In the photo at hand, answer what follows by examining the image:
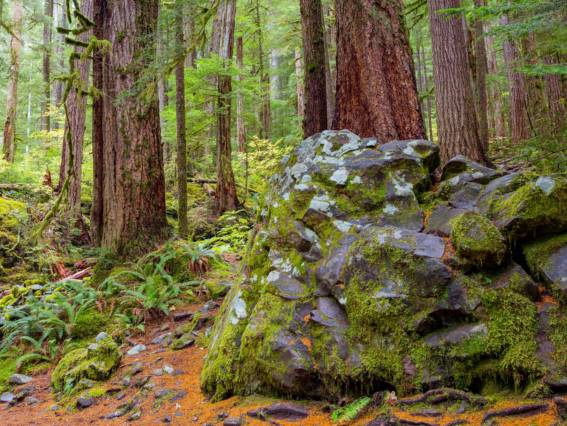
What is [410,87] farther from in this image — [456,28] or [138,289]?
[138,289]

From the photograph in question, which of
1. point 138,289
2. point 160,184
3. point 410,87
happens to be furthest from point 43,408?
point 410,87

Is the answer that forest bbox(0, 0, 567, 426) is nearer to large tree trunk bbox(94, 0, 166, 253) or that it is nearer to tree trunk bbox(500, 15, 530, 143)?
large tree trunk bbox(94, 0, 166, 253)

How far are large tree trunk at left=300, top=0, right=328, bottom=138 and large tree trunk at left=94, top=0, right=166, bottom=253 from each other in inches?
97.2

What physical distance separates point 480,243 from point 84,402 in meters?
3.55

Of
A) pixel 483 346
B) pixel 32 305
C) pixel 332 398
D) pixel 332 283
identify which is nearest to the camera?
pixel 483 346

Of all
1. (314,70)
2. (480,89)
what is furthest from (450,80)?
(480,89)

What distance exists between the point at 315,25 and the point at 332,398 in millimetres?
6279

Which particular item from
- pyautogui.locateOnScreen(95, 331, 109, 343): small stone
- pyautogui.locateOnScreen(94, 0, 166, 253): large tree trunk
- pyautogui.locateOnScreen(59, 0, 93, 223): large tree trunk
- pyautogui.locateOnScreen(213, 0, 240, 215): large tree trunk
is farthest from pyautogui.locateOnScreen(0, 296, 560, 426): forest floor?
pyautogui.locateOnScreen(213, 0, 240, 215): large tree trunk

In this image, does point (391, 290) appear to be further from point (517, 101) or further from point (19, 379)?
point (517, 101)

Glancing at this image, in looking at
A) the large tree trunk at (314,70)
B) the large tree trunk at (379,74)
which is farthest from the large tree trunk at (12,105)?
the large tree trunk at (379,74)

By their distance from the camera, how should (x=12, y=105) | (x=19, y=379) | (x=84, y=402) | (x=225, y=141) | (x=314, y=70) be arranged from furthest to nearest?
(x=12, y=105) → (x=225, y=141) → (x=314, y=70) → (x=19, y=379) → (x=84, y=402)

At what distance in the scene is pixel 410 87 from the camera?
482 cm

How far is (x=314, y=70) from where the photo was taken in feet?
22.9

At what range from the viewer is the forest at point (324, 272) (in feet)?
8.35
